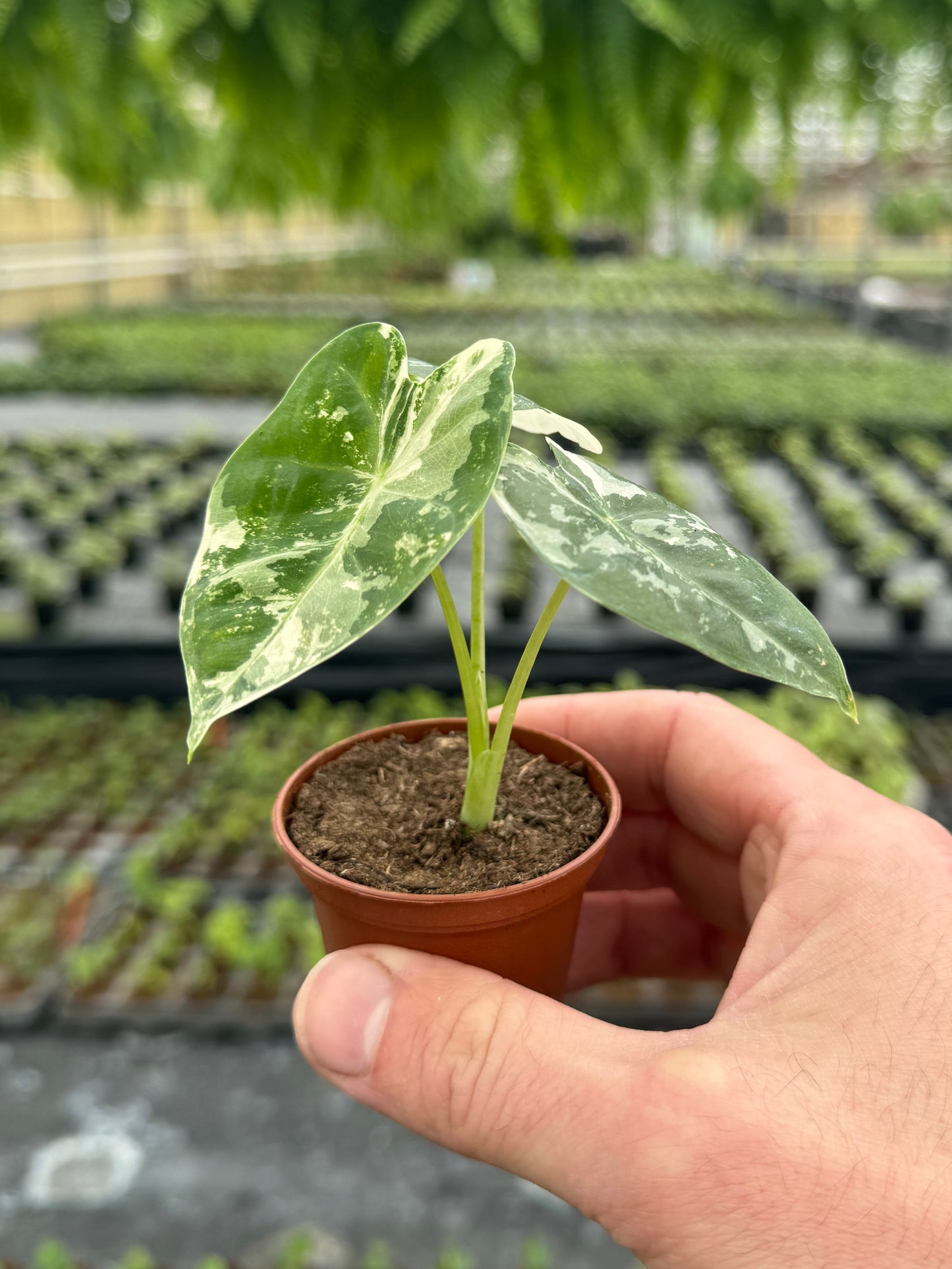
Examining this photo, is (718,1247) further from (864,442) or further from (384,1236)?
(864,442)

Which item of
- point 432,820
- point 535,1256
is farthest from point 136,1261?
point 432,820

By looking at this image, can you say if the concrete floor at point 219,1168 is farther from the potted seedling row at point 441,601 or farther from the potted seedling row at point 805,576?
the potted seedling row at point 805,576

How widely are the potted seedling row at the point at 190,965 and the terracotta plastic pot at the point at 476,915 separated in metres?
1.01

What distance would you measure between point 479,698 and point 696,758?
30 centimetres

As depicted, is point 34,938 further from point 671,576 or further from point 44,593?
point 671,576

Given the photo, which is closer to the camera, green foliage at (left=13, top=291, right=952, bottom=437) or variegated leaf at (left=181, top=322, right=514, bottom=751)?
variegated leaf at (left=181, top=322, right=514, bottom=751)

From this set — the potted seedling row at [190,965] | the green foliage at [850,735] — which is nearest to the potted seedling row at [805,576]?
the green foliage at [850,735]

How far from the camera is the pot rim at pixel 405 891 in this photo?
59 centimetres

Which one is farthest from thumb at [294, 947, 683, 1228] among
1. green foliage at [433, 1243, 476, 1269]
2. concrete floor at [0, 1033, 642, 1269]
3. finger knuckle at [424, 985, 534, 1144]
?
concrete floor at [0, 1033, 642, 1269]

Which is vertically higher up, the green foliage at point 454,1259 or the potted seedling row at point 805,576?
the potted seedling row at point 805,576

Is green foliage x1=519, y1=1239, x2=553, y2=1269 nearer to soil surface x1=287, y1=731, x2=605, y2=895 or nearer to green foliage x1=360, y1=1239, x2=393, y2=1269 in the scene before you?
green foliage x1=360, y1=1239, x2=393, y2=1269

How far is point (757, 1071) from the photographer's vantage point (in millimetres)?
537

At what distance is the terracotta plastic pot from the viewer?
594mm

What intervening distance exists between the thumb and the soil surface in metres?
0.06
